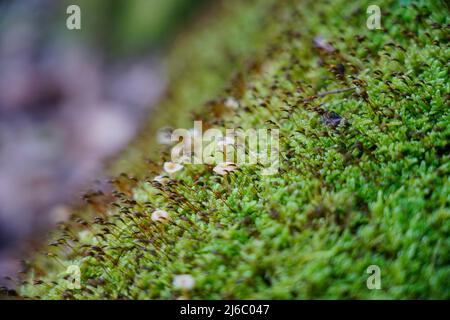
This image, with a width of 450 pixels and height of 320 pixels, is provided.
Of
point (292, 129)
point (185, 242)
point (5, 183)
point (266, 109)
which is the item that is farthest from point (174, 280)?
point (5, 183)

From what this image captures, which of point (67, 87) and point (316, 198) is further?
point (67, 87)

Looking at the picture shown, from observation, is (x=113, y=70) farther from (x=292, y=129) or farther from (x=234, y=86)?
(x=292, y=129)

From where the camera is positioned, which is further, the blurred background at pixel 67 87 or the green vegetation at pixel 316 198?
the blurred background at pixel 67 87

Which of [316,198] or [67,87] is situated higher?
[67,87]

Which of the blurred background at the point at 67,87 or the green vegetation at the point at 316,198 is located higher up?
the blurred background at the point at 67,87
